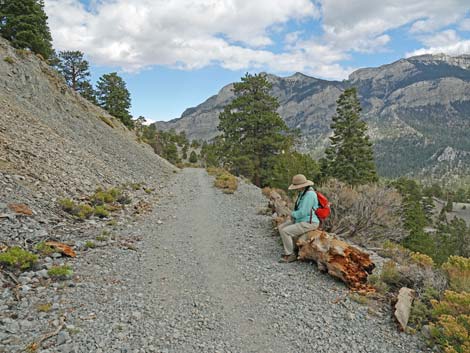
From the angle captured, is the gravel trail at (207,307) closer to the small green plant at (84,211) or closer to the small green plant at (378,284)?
the small green plant at (378,284)

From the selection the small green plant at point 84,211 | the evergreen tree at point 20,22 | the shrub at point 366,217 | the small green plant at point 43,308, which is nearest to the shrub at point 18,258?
the small green plant at point 43,308

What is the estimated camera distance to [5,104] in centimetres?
1570

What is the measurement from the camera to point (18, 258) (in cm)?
607

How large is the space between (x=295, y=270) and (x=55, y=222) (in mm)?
6837

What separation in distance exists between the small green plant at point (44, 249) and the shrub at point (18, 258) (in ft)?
1.85

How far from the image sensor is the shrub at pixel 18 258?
5965 millimetres

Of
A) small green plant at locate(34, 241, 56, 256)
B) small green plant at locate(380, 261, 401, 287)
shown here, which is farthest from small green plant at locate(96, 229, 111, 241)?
small green plant at locate(380, 261, 401, 287)

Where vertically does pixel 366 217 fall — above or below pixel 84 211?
below

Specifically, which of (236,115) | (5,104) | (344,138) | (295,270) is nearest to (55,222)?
(295,270)

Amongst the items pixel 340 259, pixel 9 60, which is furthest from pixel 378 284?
pixel 9 60

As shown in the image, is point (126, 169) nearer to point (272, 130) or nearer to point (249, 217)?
point (249, 217)

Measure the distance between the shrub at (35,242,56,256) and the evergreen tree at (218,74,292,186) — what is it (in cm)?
2142

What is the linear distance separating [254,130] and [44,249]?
77.0 ft

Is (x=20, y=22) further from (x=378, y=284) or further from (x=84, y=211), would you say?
(x=378, y=284)
